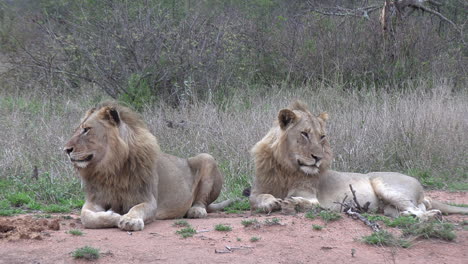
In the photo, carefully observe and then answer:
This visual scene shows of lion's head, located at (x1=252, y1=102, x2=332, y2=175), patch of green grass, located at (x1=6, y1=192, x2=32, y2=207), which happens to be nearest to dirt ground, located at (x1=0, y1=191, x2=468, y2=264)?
lion's head, located at (x1=252, y1=102, x2=332, y2=175)

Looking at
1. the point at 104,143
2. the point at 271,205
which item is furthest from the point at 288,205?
the point at 104,143

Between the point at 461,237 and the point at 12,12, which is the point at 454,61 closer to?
the point at 461,237

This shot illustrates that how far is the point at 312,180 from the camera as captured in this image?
6.34m

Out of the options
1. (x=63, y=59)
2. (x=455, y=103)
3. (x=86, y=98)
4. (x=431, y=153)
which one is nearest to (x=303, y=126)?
(x=431, y=153)

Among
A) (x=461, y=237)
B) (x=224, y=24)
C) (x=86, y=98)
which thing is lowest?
(x=461, y=237)

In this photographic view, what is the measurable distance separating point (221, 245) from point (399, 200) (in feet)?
7.49

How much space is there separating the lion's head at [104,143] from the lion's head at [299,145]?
1.36m

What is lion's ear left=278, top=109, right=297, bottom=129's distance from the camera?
247 inches

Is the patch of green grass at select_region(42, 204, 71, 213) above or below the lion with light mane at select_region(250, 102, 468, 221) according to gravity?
below

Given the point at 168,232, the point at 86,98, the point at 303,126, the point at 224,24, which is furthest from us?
the point at 224,24

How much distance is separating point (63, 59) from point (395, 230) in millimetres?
9741

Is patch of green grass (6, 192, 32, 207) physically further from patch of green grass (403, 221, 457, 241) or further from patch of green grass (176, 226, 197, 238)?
patch of green grass (403, 221, 457, 241)

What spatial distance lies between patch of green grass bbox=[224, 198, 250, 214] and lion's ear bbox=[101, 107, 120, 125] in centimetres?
176

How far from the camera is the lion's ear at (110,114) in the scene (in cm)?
546
